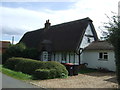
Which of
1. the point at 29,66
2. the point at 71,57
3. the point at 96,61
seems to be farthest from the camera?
the point at 71,57

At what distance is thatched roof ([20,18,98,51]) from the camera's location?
2639cm

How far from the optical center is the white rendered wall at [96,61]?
2216 cm

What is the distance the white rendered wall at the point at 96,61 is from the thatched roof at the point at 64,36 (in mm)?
2271

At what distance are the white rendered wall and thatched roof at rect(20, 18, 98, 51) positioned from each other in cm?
227

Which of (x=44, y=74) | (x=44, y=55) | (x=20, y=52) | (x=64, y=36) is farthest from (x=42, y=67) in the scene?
(x=20, y=52)

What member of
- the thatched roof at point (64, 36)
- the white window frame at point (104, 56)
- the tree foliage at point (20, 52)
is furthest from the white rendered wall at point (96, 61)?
the tree foliage at point (20, 52)

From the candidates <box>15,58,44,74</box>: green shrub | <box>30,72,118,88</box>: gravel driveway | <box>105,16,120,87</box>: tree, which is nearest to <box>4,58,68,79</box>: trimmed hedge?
<box>15,58,44,74</box>: green shrub

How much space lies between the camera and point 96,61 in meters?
24.4

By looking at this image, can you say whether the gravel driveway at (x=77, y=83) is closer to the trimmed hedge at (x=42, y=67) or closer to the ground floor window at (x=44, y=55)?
the trimmed hedge at (x=42, y=67)

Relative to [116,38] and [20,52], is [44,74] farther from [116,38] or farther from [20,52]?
[20,52]

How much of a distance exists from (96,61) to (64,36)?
7.56 metres

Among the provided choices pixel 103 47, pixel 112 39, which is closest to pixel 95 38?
pixel 103 47

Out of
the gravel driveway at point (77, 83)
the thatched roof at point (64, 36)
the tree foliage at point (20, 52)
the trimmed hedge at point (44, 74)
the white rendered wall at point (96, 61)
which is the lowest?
the gravel driveway at point (77, 83)

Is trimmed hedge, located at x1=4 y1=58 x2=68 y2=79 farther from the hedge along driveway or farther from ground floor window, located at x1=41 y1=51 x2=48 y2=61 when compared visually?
ground floor window, located at x1=41 y1=51 x2=48 y2=61
